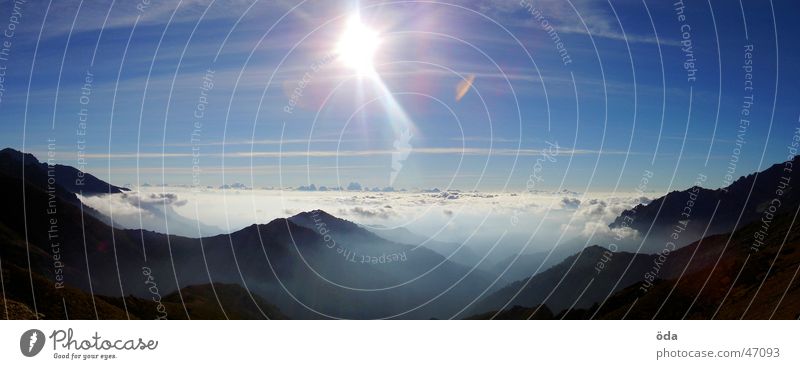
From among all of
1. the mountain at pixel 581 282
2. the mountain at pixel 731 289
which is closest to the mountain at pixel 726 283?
the mountain at pixel 731 289

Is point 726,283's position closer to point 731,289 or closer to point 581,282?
point 731,289

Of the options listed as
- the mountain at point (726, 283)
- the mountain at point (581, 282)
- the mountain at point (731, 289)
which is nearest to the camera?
the mountain at point (726, 283)

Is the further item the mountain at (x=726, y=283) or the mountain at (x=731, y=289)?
the mountain at (x=731, y=289)

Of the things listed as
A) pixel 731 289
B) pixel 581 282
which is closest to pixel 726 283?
pixel 731 289

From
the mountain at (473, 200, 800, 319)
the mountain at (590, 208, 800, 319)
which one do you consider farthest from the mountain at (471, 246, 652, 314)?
the mountain at (590, 208, 800, 319)

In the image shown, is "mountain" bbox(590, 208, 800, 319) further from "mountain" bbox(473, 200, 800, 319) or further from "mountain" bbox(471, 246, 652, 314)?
"mountain" bbox(471, 246, 652, 314)

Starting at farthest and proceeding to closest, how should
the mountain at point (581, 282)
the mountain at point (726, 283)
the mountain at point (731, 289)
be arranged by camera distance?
the mountain at point (581, 282) → the mountain at point (731, 289) → the mountain at point (726, 283)

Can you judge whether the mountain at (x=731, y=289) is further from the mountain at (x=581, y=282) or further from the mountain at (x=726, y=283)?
the mountain at (x=581, y=282)
